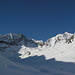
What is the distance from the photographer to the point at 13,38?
122m

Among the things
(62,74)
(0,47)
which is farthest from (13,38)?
(62,74)

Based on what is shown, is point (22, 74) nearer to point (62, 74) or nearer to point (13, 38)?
point (62, 74)

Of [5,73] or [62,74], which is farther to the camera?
[62,74]

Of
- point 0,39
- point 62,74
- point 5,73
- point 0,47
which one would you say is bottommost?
point 5,73

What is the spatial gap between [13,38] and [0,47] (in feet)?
116

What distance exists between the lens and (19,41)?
11706 cm

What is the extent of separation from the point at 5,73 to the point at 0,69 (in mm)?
775

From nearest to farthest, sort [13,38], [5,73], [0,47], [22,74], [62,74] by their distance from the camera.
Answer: [5,73] → [22,74] → [62,74] → [0,47] → [13,38]

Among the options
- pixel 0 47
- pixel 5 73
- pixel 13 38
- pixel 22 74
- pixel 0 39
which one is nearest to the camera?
pixel 5 73

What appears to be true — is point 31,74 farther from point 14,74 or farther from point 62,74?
point 62,74

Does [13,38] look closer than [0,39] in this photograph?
No

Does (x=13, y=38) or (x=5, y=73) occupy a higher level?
(x=13, y=38)

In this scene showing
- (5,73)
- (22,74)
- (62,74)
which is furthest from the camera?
(62,74)

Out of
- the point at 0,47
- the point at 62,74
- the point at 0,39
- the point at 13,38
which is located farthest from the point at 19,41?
the point at 62,74
